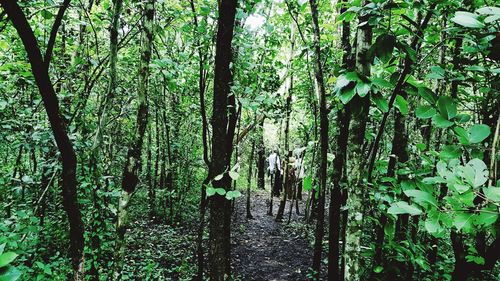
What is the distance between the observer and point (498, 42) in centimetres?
161

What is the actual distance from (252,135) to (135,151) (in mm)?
7890

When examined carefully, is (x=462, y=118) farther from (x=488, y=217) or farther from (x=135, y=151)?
(x=135, y=151)

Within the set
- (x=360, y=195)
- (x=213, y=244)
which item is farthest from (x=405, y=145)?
(x=213, y=244)

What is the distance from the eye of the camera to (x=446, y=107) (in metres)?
1.50

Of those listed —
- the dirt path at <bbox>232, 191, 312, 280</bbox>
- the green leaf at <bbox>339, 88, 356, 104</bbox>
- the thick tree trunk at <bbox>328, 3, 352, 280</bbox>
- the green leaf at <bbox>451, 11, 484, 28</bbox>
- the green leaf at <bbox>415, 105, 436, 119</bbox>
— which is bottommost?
the dirt path at <bbox>232, 191, 312, 280</bbox>

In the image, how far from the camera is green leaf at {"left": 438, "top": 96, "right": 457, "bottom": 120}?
1.47m

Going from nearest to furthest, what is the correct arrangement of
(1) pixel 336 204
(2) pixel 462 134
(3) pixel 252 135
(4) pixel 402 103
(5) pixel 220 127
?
(2) pixel 462 134 < (4) pixel 402 103 < (5) pixel 220 127 < (1) pixel 336 204 < (3) pixel 252 135

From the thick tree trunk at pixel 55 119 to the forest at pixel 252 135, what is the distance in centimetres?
1

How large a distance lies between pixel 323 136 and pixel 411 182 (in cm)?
235

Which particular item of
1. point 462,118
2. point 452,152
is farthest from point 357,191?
point 462,118

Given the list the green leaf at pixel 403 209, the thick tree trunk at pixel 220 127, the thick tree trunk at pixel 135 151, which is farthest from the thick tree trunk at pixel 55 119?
the green leaf at pixel 403 209

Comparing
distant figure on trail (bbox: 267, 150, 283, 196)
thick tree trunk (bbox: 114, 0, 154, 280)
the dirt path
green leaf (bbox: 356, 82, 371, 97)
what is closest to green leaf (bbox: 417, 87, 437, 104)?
green leaf (bbox: 356, 82, 371, 97)

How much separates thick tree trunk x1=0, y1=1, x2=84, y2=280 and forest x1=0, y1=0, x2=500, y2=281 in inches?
0.4

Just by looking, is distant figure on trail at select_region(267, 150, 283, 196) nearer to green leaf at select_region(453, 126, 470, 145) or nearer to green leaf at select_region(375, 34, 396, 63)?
green leaf at select_region(375, 34, 396, 63)
